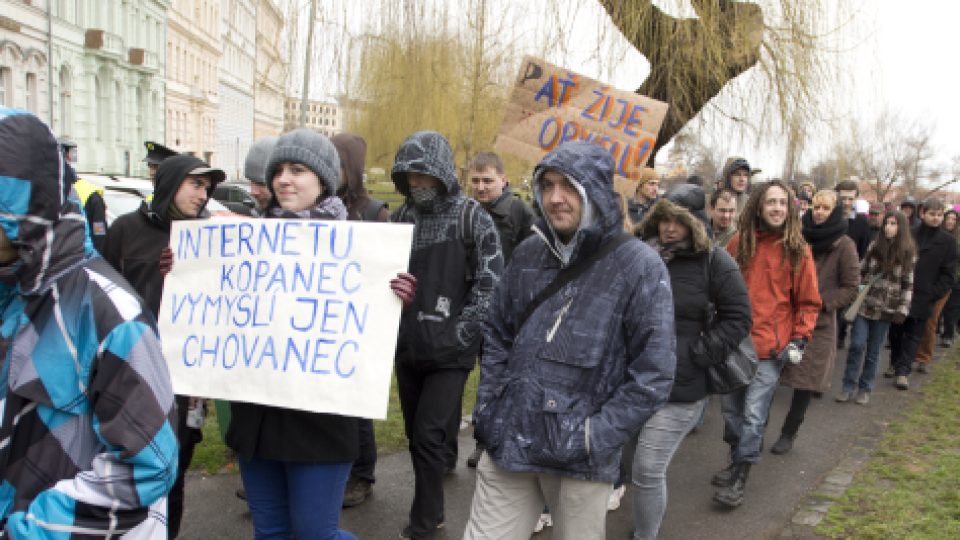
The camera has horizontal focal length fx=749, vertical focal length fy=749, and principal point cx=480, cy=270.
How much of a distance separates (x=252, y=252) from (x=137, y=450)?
1.31 m

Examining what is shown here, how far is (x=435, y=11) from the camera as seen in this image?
598cm

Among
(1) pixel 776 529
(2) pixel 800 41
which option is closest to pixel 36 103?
(2) pixel 800 41

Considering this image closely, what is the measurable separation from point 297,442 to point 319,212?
842mm

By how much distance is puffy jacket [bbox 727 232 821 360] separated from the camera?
4789mm

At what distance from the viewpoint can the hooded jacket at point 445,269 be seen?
365 cm

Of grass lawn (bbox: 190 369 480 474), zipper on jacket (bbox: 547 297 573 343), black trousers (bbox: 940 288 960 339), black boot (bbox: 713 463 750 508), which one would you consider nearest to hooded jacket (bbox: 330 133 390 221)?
grass lawn (bbox: 190 369 480 474)

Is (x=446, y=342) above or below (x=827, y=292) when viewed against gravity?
below

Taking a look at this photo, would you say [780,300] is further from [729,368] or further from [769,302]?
[729,368]

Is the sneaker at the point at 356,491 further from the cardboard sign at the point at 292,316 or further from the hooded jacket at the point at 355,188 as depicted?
the cardboard sign at the point at 292,316

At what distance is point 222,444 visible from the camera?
502cm

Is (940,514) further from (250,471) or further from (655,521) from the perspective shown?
(250,471)

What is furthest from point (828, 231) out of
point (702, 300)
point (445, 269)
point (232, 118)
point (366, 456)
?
point (232, 118)

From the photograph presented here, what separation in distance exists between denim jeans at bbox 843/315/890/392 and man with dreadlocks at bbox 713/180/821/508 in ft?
10.1

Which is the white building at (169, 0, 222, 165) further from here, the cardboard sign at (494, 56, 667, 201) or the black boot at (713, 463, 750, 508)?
the black boot at (713, 463, 750, 508)
